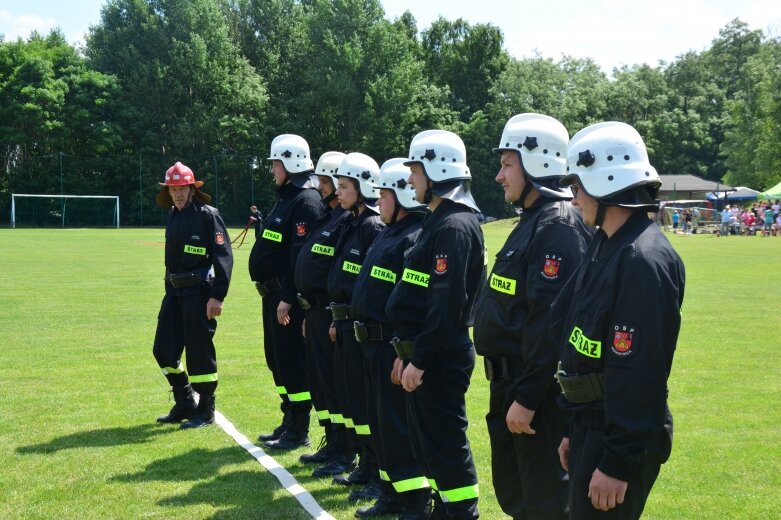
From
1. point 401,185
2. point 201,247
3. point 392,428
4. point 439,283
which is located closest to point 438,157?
point 401,185

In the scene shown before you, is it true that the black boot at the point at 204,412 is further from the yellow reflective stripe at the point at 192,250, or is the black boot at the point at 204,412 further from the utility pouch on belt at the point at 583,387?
the utility pouch on belt at the point at 583,387

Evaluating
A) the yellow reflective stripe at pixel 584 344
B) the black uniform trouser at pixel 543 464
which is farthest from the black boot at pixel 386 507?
the yellow reflective stripe at pixel 584 344

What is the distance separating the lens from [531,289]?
14.1ft

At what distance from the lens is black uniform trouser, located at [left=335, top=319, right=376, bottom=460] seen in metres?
6.50

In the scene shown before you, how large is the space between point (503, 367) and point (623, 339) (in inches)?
52.1

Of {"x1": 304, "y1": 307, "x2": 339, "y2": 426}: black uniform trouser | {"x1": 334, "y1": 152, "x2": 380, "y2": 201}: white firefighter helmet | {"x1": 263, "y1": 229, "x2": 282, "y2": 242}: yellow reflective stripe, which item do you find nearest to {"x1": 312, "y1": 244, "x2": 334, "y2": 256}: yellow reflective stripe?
{"x1": 304, "y1": 307, "x2": 339, "y2": 426}: black uniform trouser

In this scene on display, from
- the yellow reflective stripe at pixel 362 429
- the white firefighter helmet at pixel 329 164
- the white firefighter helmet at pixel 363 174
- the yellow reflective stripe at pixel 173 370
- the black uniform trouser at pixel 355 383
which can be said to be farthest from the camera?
the yellow reflective stripe at pixel 173 370

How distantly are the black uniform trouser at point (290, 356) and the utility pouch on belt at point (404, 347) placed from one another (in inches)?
110

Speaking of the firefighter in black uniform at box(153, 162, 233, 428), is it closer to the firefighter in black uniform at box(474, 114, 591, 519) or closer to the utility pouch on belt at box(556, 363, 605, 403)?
the firefighter in black uniform at box(474, 114, 591, 519)

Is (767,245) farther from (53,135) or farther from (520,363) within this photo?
(53,135)

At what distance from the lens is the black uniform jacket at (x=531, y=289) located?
421 cm

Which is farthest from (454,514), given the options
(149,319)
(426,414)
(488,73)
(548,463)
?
(488,73)

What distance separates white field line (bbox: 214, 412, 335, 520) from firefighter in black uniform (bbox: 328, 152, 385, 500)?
0.37 metres

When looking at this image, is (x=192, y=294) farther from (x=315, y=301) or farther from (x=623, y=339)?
(x=623, y=339)
